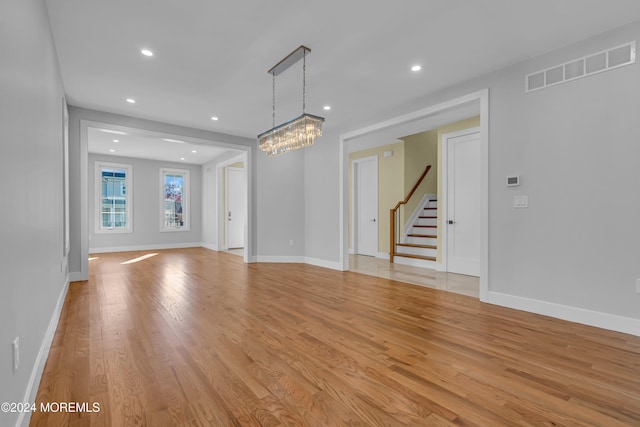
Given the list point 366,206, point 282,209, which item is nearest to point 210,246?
point 282,209

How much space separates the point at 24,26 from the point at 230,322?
2.59 m

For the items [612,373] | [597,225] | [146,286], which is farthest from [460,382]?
[146,286]

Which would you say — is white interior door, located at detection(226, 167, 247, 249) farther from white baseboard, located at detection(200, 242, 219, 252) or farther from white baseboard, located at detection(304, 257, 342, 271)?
white baseboard, located at detection(304, 257, 342, 271)

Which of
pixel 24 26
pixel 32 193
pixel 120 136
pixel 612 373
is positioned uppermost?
pixel 120 136

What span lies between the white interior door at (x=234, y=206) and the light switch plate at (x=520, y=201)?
7.17 metres


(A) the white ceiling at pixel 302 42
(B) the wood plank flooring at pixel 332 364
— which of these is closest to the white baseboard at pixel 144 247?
(A) the white ceiling at pixel 302 42

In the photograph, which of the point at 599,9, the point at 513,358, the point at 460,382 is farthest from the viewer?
the point at 599,9

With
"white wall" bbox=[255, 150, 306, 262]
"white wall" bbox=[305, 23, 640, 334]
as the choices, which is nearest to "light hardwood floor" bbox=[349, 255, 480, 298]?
"white wall" bbox=[305, 23, 640, 334]

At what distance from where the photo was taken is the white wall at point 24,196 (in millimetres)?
1314

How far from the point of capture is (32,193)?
1888 millimetres

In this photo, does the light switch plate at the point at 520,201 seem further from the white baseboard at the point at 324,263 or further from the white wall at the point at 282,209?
the white wall at the point at 282,209

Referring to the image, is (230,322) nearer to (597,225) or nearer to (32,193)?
(32,193)

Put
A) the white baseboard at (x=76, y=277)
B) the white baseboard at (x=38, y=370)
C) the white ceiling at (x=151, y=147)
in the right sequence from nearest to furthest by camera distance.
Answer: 1. the white baseboard at (x=38, y=370)
2. the white baseboard at (x=76, y=277)
3. the white ceiling at (x=151, y=147)

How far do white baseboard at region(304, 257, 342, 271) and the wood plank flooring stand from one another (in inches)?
79.6
